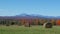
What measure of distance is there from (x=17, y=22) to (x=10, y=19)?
3.89 metres

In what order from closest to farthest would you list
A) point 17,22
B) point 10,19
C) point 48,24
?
point 48,24 → point 17,22 → point 10,19

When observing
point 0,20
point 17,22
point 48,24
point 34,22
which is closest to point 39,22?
point 34,22

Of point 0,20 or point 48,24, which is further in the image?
point 0,20

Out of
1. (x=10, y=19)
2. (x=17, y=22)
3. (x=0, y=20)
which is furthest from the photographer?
(x=10, y=19)

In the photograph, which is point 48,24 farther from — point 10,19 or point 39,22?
point 10,19

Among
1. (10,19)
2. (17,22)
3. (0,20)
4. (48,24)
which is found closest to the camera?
(48,24)

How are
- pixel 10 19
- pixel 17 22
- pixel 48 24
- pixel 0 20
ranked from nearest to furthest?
pixel 48 24, pixel 0 20, pixel 17 22, pixel 10 19

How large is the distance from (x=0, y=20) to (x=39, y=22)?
1035cm

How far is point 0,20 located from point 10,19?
6495mm

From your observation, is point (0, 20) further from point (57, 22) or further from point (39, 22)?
point (57, 22)

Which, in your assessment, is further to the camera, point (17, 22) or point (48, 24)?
point (17, 22)

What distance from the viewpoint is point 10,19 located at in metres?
52.6

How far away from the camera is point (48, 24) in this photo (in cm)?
3362

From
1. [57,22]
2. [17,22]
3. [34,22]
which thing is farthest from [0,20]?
[57,22]
